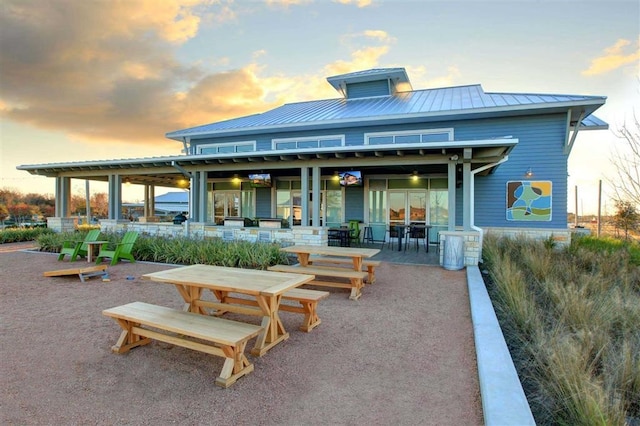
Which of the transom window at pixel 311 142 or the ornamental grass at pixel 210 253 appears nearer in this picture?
the ornamental grass at pixel 210 253

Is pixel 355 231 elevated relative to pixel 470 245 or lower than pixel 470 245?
elevated

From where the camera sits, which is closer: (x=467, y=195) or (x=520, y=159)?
(x=467, y=195)

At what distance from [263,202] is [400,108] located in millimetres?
→ 7359

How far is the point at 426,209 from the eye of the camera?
42.5ft

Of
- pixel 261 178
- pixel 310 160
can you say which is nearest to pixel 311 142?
pixel 261 178

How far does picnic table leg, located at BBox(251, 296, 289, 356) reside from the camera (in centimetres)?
364

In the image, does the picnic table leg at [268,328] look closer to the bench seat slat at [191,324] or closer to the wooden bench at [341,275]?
the bench seat slat at [191,324]

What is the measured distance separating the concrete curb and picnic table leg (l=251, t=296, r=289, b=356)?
218cm

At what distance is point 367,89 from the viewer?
1623 centimetres

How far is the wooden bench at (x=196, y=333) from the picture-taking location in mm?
2994

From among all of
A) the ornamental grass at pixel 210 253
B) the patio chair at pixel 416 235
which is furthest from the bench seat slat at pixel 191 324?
the patio chair at pixel 416 235

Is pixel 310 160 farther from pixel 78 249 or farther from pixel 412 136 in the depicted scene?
pixel 78 249

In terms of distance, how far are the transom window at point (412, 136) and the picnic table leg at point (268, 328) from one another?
1025 centimetres

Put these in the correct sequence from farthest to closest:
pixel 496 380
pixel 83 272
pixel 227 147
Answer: pixel 227 147 → pixel 83 272 → pixel 496 380
